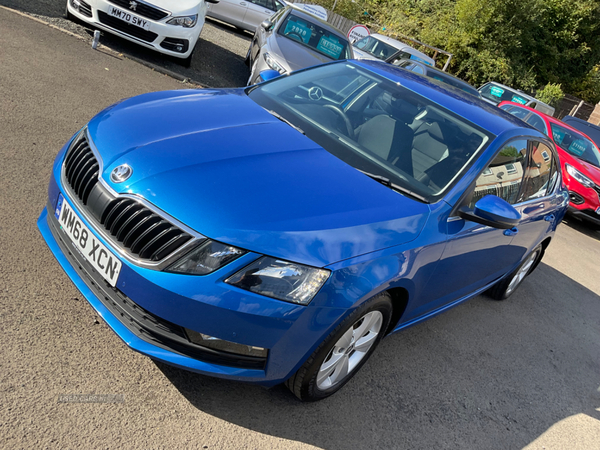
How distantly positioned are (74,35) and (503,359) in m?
7.45

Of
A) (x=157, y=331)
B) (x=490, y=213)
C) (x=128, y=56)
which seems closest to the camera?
(x=157, y=331)

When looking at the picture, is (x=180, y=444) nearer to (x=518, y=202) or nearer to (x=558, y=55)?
(x=518, y=202)

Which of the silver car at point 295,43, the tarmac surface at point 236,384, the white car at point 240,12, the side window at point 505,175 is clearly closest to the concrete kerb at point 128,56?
the silver car at point 295,43

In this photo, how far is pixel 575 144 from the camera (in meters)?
10.5

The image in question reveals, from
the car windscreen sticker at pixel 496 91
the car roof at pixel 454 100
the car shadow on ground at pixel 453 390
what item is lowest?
the car shadow on ground at pixel 453 390

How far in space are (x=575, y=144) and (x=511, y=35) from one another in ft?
57.6

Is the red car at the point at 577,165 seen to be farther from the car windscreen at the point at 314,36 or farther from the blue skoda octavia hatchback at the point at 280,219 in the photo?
the blue skoda octavia hatchback at the point at 280,219

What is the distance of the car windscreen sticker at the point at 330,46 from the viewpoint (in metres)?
9.86

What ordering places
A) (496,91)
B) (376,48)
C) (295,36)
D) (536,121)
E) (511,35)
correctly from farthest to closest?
(511,35) → (496,91) → (376,48) → (536,121) → (295,36)

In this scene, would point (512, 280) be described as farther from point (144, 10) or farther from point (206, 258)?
point (144, 10)

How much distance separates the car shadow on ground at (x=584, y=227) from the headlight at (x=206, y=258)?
9452mm

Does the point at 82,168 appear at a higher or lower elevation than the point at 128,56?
higher

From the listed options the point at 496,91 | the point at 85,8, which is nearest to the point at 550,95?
the point at 496,91

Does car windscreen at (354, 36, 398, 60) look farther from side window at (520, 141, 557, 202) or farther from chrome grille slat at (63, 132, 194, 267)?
chrome grille slat at (63, 132, 194, 267)
